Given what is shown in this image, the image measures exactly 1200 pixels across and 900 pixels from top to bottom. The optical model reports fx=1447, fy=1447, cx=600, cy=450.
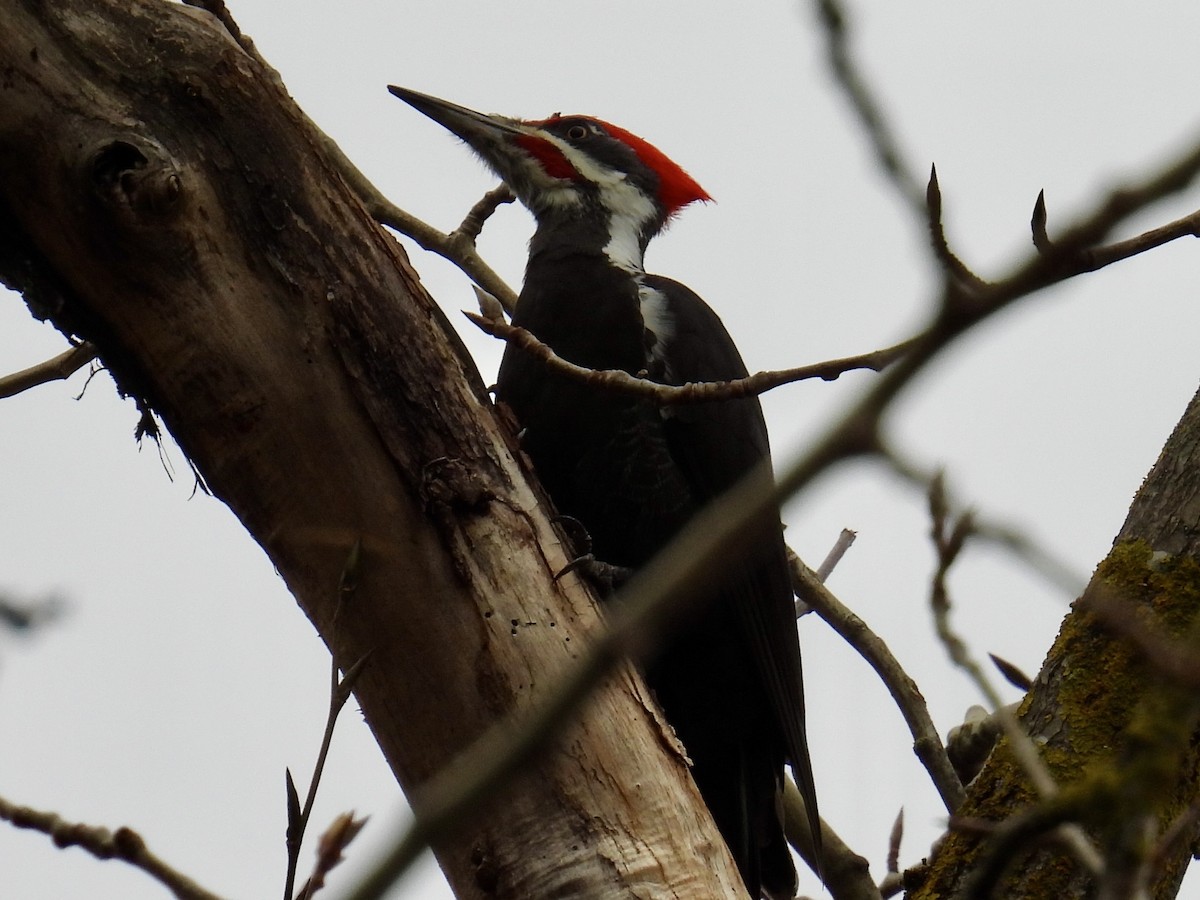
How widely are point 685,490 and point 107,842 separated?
6.93 ft

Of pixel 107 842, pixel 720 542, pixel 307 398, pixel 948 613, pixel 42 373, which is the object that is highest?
pixel 42 373

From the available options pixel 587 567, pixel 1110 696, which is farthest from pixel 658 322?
pixel 1110 696

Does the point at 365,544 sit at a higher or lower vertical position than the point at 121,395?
lower

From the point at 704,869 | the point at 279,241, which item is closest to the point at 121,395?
the point at 279,241

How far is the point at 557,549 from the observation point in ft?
8.05

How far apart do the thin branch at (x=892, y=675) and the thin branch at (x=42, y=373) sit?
5.79 ft

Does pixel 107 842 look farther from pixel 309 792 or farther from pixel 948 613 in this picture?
pixel 948 613

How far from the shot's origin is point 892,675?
11.6 feet

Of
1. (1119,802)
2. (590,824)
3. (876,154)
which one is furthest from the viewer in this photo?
(590,824)

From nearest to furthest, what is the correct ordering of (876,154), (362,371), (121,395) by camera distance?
1. (876,154)
2. (362,371)
3. (121,395)

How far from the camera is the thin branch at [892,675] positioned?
3.27 metres

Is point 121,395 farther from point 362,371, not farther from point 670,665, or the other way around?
point 670,665

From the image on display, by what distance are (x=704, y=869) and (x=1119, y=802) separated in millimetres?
1241

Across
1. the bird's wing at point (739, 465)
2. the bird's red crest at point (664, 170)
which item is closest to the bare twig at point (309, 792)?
the bird's wing at point (739, 465)
